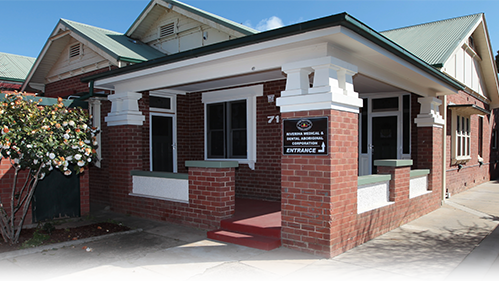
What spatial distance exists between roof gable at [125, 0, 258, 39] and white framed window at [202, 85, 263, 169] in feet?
5.60

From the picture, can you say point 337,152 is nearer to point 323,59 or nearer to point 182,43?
point 323,59

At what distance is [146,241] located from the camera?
6180 mm

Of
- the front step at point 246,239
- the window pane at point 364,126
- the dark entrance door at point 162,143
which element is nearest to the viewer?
the front step at point 246,239

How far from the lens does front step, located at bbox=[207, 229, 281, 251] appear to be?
5.57 m

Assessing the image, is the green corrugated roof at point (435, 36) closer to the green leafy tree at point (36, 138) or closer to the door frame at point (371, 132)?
the door frame at point (371, 132)

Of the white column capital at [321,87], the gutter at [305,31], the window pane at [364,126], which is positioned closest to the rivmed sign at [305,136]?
the white column capital at [321,87]

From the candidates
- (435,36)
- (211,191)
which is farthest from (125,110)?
(435,36)

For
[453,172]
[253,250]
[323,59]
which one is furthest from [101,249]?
[453,172]

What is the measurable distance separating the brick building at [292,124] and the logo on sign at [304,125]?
0.10 ft

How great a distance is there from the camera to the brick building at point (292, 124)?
17.5ft

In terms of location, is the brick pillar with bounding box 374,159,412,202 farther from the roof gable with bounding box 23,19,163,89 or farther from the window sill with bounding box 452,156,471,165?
the roof gable with bounding box 23,19,163,89

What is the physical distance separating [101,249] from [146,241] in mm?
725

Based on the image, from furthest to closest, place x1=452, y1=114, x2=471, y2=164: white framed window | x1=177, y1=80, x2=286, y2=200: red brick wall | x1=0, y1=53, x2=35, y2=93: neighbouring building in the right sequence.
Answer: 1. x1=0, y1=53, x2=35, y2=93: neighbouring building
2. x1=452, y1=114, x2=471, y2=164: white framed window
3. x1=177, y1=80, x2=286, y2=200: red brick wall

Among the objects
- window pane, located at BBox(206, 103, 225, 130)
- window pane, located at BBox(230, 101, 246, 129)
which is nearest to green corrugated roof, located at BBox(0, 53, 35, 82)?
window pane, located at BBox(206, 103, 225, 130)
